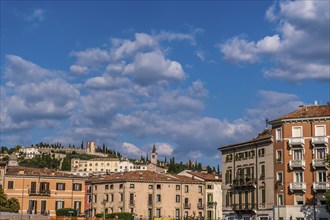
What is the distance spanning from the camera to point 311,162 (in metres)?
78.8

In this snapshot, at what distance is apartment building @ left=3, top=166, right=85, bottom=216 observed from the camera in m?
99.9

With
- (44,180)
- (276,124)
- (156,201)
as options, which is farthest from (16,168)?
(276,124)

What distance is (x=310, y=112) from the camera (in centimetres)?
8188

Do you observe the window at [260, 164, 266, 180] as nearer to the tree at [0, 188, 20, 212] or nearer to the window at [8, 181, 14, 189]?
the tree at [0, 188, 20, 212]

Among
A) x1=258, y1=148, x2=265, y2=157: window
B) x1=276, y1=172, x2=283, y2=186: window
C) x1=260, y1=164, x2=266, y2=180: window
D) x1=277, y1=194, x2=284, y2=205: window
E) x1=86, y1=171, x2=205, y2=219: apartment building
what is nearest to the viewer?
x1=277, y1=194, x2=284, y2=205: window

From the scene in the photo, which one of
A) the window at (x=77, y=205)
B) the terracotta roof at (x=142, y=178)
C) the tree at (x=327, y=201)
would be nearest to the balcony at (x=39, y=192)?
the window at (x=77, y=205)

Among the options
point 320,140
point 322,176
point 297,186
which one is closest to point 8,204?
point 297,186

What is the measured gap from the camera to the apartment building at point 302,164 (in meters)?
77.8

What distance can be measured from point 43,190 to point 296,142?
1803 inches

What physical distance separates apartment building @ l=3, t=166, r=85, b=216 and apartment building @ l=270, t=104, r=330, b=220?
39.1 meters

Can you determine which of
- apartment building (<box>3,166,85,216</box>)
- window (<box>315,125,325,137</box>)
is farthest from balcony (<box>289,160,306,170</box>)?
apartment building (<box>3,166,85,216</box>)

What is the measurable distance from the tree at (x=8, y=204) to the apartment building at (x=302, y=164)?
40.6m

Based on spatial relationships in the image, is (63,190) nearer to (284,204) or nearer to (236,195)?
(236,195)

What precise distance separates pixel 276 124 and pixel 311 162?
7.73m
